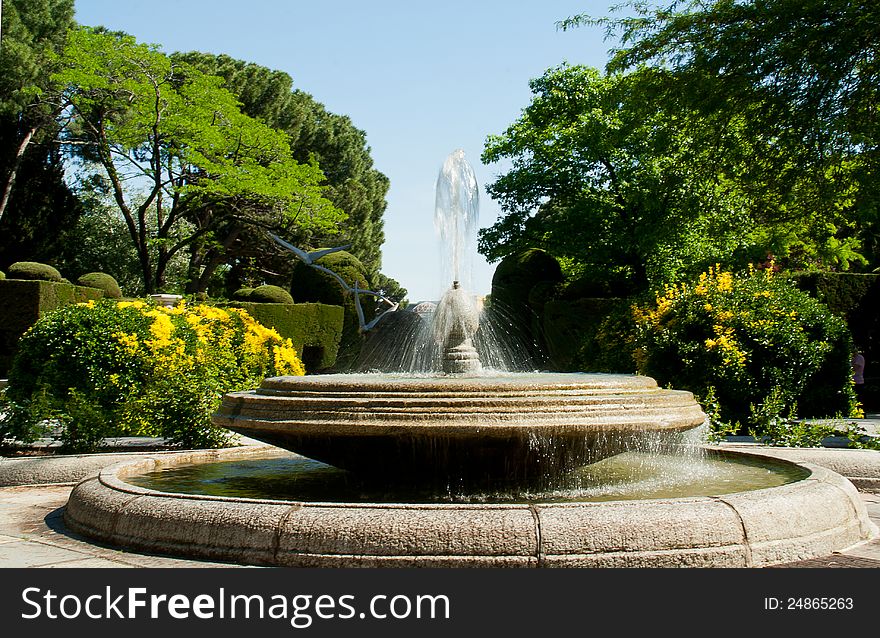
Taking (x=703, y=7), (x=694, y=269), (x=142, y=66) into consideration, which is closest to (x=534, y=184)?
(x=694, y=269)

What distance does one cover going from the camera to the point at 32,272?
22641 mm

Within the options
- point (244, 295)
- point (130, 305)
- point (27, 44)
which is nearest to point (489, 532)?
point (130, 305)

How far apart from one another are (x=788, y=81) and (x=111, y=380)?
1155 cm

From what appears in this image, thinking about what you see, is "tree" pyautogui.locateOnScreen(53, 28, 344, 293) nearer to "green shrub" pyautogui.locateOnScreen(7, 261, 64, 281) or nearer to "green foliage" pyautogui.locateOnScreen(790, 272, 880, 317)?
"green shrub" pyautogui.locateOnScreen(7, 261, 64, 281)

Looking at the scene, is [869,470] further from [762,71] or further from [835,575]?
[762,71]

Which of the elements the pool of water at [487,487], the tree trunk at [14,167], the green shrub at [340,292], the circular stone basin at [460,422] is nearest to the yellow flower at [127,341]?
the pool of water at [487,487]

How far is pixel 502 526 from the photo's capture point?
4.07m

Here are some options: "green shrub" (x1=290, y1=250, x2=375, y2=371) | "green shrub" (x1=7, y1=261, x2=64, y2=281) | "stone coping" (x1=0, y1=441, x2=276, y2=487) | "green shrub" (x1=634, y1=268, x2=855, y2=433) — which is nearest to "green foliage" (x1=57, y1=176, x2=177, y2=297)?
"green shrub" (x1=290, y1=250, x2=375, y2=371)

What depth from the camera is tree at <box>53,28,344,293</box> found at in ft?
86.2

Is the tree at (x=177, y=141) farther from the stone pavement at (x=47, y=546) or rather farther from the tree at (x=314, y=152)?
the stone pavement at (x=47, y=546)

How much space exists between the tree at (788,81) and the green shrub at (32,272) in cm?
1737

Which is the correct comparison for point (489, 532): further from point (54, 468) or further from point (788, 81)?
point (788, 81)

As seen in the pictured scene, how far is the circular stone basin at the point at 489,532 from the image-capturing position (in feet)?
13.3

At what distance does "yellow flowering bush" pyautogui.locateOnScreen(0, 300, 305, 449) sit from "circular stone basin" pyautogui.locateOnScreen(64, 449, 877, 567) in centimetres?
407
